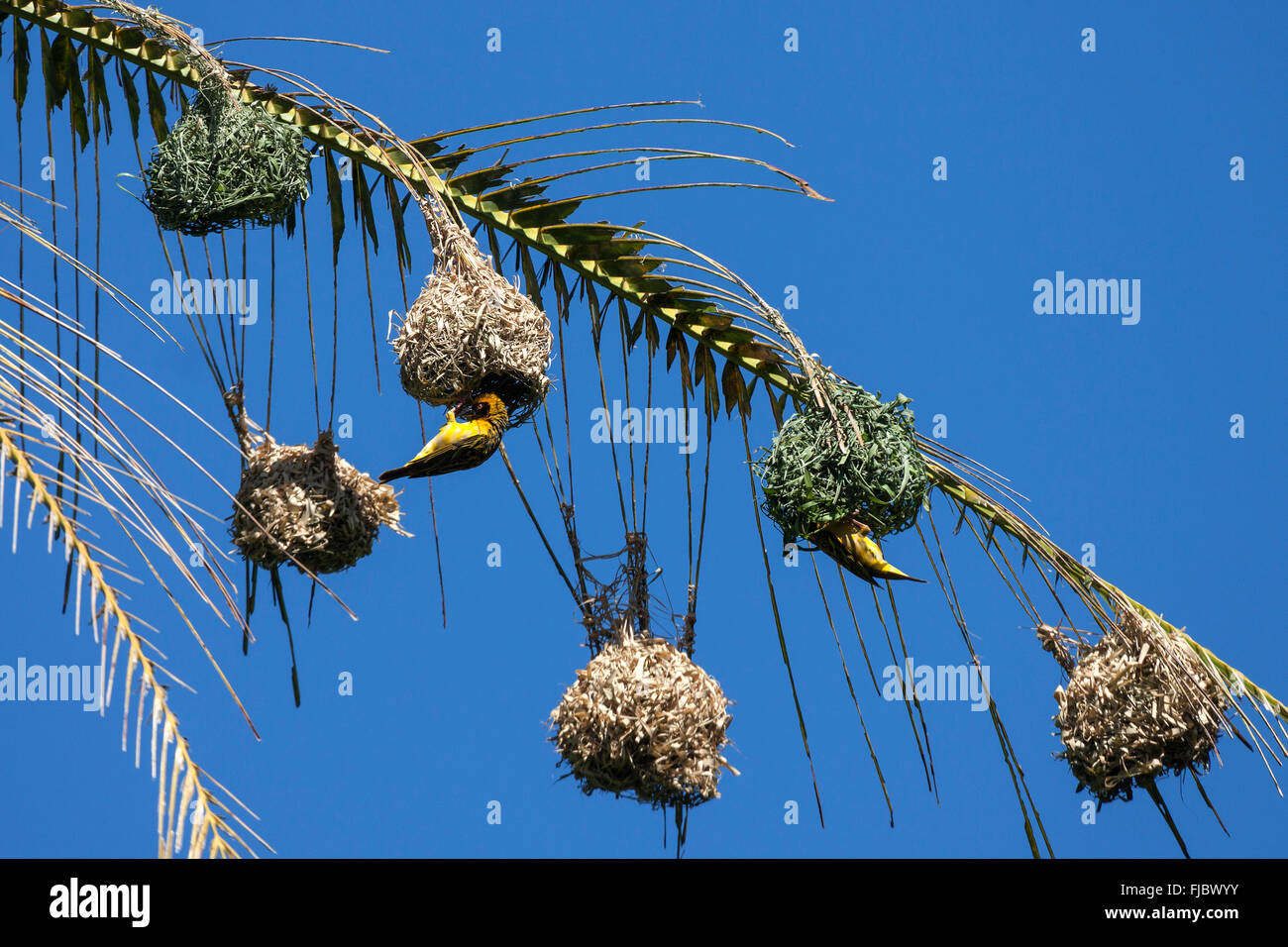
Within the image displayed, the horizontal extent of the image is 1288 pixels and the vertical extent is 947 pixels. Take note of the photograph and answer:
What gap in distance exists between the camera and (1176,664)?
429 centimetres

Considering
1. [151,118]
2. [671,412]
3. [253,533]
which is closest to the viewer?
[253,533]

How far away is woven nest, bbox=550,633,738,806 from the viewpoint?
3.94m

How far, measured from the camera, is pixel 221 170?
3943mm

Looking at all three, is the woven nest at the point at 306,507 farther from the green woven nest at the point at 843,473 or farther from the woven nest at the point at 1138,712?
the woven nest at the point at 1138,712

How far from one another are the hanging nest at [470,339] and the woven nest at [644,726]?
0.79 m

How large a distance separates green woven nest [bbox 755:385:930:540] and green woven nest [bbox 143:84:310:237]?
153 centimetres

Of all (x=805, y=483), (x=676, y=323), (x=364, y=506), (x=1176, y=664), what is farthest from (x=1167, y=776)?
(x=364, y=506)

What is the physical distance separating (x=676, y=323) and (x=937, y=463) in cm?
89

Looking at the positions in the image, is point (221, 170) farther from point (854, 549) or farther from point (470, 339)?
point (854, 549)

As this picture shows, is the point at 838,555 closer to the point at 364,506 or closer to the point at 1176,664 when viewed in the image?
the point at 1176,664

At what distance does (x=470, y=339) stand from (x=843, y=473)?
105cm

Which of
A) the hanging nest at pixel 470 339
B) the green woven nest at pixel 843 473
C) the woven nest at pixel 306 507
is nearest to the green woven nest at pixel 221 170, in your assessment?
the hanging nest at pixel 470 339

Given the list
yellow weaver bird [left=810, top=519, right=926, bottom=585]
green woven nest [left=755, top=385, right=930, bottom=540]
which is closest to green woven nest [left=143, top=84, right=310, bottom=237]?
green woven nest [left=755, top=385, right=930, bottom=540]
